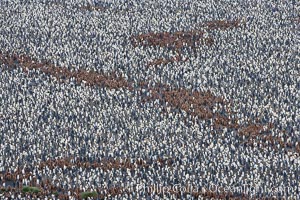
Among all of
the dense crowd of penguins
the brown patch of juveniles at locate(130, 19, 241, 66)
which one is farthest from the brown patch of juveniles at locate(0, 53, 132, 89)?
the brown patch of juveniles at locate(130, 19, 241, 66)

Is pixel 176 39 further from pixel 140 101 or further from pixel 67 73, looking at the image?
pixel 140 101

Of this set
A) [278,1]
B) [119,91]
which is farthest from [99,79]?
[278,1]

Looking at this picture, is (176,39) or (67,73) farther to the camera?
(176,39)

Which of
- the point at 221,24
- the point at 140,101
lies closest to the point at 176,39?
the point at 221,24

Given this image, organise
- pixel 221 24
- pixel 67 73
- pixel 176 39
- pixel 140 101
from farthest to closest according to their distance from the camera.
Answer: pixel 221 24 → pixel 176 39 → pixel 67 73 → pixel 140 101

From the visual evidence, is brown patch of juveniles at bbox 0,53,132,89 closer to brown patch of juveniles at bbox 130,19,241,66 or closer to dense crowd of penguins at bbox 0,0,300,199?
dense crowd of penguins at bbox 0,0,300,199

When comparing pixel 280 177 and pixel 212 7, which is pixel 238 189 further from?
pixel 212 7

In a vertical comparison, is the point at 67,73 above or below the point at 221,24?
below

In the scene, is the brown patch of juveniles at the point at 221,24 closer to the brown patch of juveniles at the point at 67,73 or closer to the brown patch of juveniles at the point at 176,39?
the brown patch of juveniles at the point at 176,39

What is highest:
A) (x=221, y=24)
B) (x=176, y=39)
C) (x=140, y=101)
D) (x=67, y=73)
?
(x=221, y=24)

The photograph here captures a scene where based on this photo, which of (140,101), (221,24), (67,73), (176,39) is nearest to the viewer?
(140,101)
